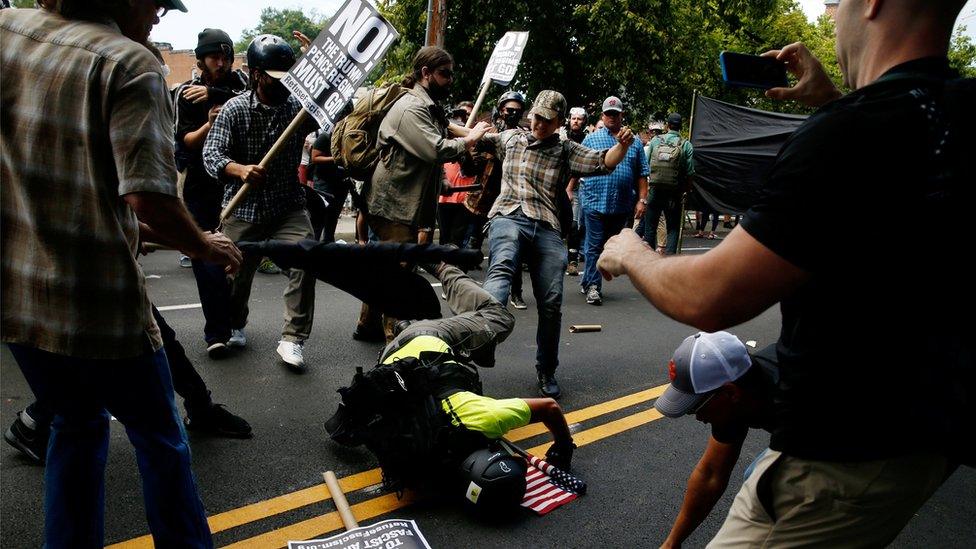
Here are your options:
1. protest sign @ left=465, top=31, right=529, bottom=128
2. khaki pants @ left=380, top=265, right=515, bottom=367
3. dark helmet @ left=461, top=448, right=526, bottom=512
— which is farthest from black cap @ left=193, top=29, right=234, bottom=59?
dark helmet @ left=461, top=448, right=526, bottom=512

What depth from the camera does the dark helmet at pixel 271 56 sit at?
437 centimetres

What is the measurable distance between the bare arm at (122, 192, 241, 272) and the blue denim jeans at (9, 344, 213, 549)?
1.11ft

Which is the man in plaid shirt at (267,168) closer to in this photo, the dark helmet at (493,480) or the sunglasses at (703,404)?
the dark helmet at (493,480)

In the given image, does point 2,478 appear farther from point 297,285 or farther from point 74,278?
point 297,285

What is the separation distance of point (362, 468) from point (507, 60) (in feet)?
13.9

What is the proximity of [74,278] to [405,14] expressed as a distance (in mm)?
15251

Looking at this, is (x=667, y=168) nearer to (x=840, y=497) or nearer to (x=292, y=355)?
(x=292, y=355)

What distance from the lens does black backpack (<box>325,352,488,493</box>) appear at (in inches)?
114

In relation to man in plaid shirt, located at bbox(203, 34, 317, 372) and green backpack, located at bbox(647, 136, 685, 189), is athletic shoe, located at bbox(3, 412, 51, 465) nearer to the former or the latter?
man in plaid shirt, located at bbox(203, 34, 317, 372)

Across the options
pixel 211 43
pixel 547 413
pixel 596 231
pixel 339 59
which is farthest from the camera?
pixel 596 231

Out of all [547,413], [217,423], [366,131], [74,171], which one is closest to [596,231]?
[366,131]

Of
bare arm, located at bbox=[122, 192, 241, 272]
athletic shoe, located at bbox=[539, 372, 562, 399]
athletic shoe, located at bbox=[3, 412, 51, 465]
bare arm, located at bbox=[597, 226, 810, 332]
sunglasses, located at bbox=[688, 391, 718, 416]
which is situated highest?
bare arm, located at bbox=[597, 226, 810, 332]

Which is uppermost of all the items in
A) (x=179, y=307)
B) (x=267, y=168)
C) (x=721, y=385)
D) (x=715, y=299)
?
(x=715, y=299)

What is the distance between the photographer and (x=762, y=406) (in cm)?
212
